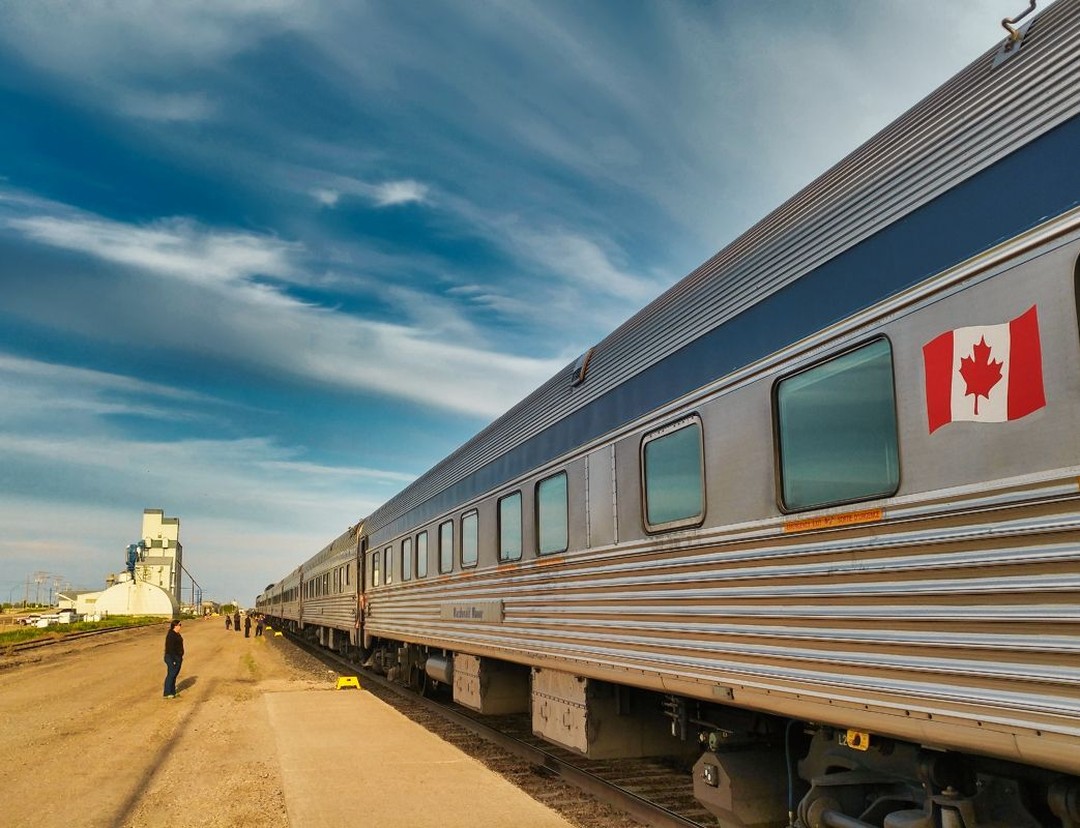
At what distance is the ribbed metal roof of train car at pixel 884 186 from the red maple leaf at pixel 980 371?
0.41 meters

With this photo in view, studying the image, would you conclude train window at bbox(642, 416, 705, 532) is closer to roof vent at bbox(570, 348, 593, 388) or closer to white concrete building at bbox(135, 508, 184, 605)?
roof vent at bbox(570, 348, 593, 388)

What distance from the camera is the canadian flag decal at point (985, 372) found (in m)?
3.37

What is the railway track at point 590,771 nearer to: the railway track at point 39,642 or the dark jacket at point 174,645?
the dark jacket at point 174,645

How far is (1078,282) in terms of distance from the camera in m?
3.23

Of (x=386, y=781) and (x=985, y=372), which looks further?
(x=386, y=781)

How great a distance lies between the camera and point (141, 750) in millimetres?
11469

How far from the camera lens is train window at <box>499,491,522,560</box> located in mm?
9047

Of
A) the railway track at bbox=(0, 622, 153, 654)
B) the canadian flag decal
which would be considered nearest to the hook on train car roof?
the canadian flag decal

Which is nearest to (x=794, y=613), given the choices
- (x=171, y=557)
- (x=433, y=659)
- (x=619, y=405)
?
(x=619, y=405)

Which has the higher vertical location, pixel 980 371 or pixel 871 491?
pixel 980 371

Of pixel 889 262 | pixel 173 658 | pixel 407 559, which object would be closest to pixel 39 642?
pixel 173 658

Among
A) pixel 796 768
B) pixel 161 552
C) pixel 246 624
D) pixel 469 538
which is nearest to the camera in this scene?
pixel 796 768

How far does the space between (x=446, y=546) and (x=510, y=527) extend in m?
3.07

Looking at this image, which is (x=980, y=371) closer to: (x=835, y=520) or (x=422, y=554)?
(x=835, y=520)
